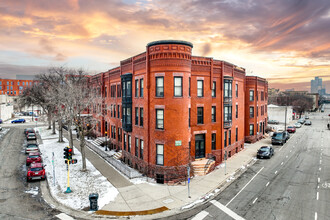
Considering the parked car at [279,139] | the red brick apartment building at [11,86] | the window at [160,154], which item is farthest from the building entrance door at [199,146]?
the red brick apartment building at [11,86]

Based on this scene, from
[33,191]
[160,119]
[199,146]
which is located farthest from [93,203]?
[199,146]

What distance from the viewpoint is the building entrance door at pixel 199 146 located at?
25469 millimetres

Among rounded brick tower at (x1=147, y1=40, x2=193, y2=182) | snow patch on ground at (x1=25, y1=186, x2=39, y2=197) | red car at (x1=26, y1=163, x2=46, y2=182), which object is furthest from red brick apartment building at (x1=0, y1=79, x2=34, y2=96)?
rounded brick tower at (x1=147, y1=40, x2=193, y2=182)

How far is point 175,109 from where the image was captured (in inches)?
854

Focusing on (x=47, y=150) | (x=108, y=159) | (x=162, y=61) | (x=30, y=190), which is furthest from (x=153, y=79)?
(x=47, y=150)

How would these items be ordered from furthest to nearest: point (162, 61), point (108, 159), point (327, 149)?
point (327, 149), point (108, 159), point (162, 61)

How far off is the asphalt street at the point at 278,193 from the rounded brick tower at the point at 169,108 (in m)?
5.53

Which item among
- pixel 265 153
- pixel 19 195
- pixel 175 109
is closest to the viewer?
pixel 19 195

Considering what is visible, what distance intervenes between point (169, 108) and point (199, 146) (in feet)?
22.6

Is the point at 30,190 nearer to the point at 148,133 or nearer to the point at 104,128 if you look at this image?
the point at 148,133

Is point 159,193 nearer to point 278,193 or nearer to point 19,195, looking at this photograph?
point 278,193

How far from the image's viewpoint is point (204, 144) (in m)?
26.1

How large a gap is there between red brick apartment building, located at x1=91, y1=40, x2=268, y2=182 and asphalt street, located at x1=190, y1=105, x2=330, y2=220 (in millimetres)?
5341

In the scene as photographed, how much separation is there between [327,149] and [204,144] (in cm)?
2465
